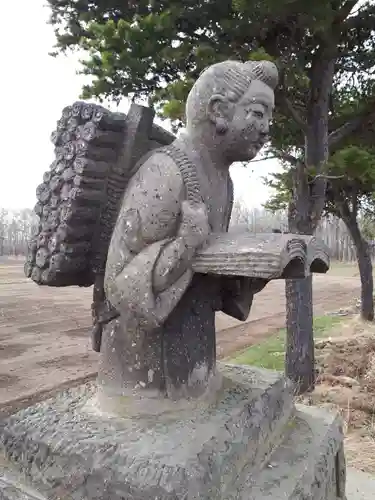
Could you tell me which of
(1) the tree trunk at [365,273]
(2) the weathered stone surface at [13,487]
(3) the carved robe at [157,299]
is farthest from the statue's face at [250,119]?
(1) the tree trunk at [365,273]

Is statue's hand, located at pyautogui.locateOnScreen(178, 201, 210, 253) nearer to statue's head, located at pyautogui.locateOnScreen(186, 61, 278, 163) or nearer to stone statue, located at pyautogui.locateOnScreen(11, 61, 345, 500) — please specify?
stone statue, located at pyautogui.locateOnScreen(11, 61, 345, 500)

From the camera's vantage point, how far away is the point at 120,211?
63.1 inches

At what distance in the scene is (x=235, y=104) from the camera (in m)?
1.59

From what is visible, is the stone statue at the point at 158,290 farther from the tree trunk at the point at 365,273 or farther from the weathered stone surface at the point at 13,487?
the tree trunk at the point at 365,273

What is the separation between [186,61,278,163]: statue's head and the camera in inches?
62.5

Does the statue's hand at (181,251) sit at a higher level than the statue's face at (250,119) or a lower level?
lower

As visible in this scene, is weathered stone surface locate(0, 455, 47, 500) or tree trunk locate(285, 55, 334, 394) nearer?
weathered stone surface locate(0, 455, 47, 500)

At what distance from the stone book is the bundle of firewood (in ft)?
1.40

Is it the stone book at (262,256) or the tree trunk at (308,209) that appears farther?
the tree trunk at (308,209)

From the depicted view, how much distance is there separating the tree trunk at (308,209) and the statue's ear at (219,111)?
3893 millimetres

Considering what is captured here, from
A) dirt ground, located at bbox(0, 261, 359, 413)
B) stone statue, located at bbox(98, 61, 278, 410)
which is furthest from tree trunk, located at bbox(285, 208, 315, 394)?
stone statue, located at bbox(98, 61, 278, 410)

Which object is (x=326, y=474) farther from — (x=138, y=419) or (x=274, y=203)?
(x=274, y=203)

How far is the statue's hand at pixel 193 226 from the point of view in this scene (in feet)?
4.89

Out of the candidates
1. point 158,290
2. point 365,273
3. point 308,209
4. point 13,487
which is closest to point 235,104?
point 158,290
